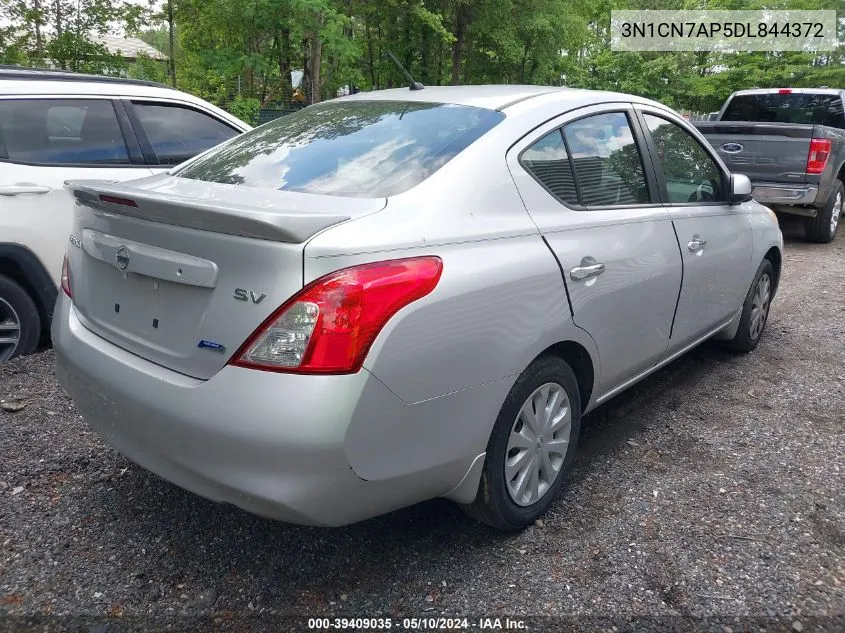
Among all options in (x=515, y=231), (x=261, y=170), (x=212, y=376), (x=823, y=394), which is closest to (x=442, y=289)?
(x=515, y=231)

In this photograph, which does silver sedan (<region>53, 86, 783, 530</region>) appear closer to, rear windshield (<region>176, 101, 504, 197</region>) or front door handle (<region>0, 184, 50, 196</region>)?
rear windshield (<region>176, 101, 504, 197</region>)

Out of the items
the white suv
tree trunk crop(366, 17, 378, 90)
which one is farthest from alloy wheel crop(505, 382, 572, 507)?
tree trunk crop(366, 17, 378, 90)

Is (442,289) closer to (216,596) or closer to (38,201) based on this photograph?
(216,596)

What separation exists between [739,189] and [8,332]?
4.40m

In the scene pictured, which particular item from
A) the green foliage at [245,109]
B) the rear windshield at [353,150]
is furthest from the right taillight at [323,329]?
the green foliage at [245,109]

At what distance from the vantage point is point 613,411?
161 inches

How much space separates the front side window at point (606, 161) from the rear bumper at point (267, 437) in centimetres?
138

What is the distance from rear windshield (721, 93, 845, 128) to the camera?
1022cm

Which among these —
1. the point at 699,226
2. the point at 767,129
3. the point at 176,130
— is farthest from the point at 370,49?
the point at 699,226

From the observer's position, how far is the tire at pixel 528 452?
101 inches

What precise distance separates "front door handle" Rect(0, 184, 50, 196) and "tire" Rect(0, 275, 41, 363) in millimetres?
491

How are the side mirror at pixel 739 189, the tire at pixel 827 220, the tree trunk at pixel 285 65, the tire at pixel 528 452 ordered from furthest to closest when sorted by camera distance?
the tree trunk at pixel 285 65
the tire at pixel 827 220
the side mirror at pixel 739 189
the tire at pixel 528 452

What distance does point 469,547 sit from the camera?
108 inches

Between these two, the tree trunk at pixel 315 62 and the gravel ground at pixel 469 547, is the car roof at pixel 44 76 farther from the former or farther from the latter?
the tree trunk at pixel 315 62
